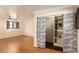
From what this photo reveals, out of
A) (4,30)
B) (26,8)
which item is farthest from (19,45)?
(26,8)

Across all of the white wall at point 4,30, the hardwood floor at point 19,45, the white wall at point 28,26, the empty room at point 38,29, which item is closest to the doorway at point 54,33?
the empty room at point 38,29

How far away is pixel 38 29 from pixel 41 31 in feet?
0.19

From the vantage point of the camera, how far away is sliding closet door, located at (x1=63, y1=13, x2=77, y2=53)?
1.14 metres

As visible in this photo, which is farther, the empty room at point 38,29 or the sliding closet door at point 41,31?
the sliding closet door at point 41,31

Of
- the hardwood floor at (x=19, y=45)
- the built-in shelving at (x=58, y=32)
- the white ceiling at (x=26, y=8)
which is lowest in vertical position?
the hardwood floor at (x=19, y=45)

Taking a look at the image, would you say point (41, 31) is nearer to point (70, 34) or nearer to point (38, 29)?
point (38, 29)

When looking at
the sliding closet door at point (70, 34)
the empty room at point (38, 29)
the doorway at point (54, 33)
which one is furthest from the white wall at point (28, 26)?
the sliding closet door at point (70, 34)

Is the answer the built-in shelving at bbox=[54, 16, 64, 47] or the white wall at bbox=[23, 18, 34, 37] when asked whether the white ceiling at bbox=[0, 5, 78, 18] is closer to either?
the white wall at bbox=[23, 18, 34, 37]

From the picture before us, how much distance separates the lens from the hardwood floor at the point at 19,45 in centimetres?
114

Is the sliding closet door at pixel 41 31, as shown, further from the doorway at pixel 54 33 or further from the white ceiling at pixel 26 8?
the white ceiling at pixel 26 8

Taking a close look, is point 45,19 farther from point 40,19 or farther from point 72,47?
point 72,47

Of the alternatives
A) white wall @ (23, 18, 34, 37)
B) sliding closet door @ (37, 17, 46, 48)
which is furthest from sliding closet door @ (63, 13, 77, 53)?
white wall @ (23, 18, 34, 37)

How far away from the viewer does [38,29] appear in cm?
127

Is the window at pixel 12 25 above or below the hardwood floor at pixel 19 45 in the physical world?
above
